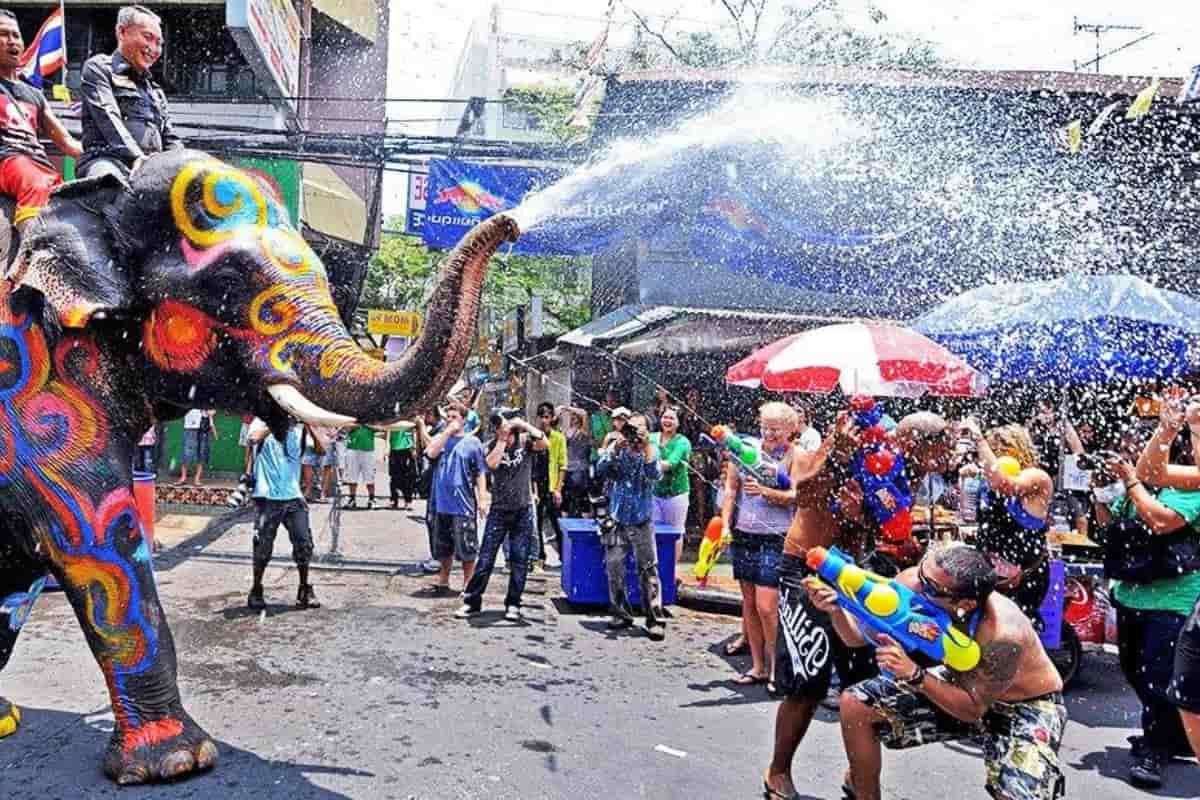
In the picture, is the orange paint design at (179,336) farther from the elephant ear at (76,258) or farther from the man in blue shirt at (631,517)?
the man in blue shirt at (631,517)

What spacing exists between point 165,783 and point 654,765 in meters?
2.07

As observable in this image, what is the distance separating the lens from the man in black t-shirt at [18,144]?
4.09 meters

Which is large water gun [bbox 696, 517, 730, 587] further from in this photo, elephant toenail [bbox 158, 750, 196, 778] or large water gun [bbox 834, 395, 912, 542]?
elephant toenail [bbox 158, 750, 196, 778]

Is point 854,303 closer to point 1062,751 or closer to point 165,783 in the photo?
point 1062,751

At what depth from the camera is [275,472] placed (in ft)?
24.6

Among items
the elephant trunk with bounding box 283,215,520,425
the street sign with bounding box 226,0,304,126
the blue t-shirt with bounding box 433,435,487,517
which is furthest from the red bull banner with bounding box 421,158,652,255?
the elephant trunk with bounding box 283,215,520,425

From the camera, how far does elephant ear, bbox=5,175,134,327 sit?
3535 millimetres

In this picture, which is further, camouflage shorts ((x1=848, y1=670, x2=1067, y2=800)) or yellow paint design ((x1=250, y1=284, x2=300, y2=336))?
yellow paint design ((x1=250, y1=284, x2=300, y2=336))

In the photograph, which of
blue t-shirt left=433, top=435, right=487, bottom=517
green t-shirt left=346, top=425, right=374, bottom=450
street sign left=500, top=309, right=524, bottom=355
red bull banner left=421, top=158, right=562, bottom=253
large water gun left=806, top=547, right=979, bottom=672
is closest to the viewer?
large water gun left=806, top=547, right=979, bottom=672

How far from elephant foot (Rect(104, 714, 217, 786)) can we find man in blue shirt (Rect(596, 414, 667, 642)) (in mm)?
3968

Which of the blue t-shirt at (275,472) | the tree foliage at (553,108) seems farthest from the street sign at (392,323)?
the blue t-shirt at (275,472)

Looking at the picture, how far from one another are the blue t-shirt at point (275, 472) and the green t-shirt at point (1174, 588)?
5660mm

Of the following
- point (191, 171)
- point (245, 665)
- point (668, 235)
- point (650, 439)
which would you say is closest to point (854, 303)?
point (668, 235)

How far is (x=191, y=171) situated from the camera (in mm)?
3773
